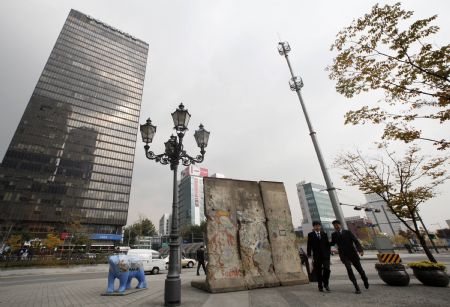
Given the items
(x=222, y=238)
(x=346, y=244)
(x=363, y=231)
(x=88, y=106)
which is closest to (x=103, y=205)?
(x=88, y=106)

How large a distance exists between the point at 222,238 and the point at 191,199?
95606mm

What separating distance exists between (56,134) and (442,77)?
89325 mm

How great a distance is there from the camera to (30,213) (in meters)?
57.8

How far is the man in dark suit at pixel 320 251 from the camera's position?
5.75 m

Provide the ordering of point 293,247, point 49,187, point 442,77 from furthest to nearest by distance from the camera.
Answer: point 49,187 → point 293,247 → point 442,77

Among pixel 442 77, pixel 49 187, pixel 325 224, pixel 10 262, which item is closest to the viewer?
pixel 442 77

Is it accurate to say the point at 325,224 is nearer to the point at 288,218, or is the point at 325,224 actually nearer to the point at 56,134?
the point at 288,218

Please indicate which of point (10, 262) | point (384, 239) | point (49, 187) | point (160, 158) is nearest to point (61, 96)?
point (49, 187)

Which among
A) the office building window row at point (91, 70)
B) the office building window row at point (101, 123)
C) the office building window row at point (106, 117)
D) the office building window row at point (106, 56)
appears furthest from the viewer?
the office building window row at point (106, 56)

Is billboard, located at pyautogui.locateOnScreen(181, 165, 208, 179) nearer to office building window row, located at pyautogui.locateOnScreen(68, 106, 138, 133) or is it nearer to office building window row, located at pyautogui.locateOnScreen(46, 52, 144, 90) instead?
office building window row, located at pyautogui.locateOnScreen(68, 106, 138, 133)

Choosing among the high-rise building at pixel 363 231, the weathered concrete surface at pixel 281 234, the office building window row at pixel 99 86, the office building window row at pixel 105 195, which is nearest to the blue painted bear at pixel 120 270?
the weathered concrete surface at pixel 281 234

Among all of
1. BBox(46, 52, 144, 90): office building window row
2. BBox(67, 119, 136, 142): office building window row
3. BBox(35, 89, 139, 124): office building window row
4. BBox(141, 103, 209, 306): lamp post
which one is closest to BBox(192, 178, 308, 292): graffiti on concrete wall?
BBox(141, 103, 209, 306): lamp post

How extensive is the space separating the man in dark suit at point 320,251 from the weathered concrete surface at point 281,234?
1.67 metres

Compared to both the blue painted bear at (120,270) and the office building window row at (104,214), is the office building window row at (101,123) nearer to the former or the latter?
the office building window row at (104,214)
